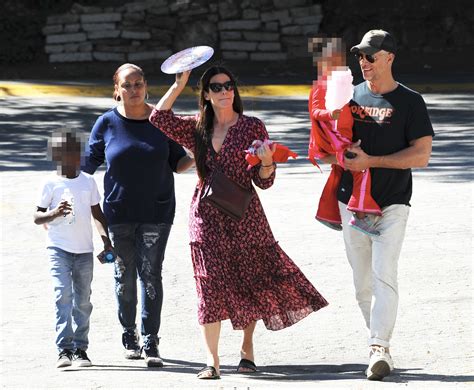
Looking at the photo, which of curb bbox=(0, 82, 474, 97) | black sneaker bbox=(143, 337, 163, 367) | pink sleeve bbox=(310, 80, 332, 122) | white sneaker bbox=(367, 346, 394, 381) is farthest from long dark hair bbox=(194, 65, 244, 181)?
curb bbox=(0, 82, 474, 97)

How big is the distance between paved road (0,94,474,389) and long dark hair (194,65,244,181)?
3.81 feet

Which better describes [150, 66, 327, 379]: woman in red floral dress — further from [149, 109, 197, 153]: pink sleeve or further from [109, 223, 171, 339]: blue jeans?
[109, 223, 171, 339]: blue jeans

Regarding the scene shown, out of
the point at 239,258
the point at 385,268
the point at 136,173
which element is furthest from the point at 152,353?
the point at 385,268

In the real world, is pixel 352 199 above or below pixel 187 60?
below

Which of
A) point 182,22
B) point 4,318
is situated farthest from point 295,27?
point 4,318

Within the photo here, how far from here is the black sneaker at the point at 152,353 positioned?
23.9ft

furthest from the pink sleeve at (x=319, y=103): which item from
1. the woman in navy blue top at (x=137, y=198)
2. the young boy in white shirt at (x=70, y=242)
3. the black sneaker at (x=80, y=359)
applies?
the black sneaker at (x=80, y=359)

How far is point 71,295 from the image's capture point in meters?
7.25

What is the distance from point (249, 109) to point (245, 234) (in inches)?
401

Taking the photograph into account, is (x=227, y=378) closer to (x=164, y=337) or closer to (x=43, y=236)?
(x=164, y=337)

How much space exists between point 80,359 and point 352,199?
1.75 metres

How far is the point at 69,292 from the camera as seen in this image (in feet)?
23.7

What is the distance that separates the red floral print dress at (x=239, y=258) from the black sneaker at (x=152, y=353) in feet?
1.63

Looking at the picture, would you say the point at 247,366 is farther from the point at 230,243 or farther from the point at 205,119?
the point at 205,119
